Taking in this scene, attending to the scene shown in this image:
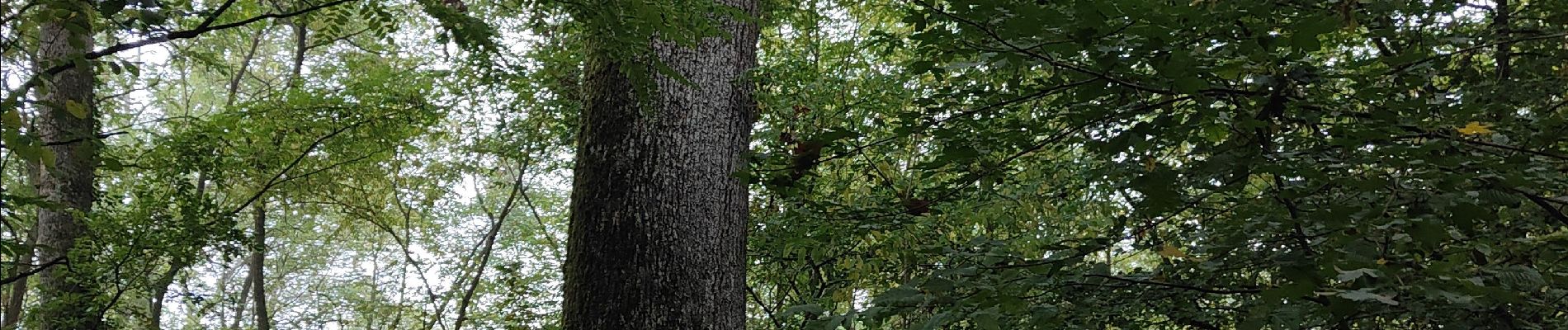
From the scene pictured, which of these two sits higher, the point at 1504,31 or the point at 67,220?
the point at 67,220

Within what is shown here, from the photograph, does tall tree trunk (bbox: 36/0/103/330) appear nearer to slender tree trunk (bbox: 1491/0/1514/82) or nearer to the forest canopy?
the forest canopy

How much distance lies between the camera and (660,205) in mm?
3254

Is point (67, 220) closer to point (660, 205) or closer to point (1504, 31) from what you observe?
point (660, 205)

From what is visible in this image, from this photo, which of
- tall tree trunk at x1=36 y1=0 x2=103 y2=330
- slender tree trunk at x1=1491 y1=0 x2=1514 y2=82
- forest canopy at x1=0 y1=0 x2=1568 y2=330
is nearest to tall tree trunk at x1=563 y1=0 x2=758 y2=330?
forest canopy at x1=0 y1=0 x2=1568 y2=330

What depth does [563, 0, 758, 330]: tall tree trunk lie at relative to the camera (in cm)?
315

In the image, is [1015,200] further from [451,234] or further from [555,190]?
[451,234]

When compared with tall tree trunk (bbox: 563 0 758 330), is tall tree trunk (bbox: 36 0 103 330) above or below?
above

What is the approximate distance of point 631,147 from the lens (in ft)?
10.9

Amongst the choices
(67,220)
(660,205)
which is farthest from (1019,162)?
(67,220)

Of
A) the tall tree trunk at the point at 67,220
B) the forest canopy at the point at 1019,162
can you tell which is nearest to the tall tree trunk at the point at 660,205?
the forest canopy at the point at 1019,162

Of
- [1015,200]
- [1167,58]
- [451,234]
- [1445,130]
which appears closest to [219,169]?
[1015,200]

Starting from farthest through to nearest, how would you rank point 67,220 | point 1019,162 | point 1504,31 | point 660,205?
point 67,220 < point 1019,162 < point 660,205 < point 1504,31

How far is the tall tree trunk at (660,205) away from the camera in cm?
315

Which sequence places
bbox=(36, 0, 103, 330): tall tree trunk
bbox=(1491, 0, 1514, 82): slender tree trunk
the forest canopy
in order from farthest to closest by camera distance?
bbox=(36, 0, 103, 330): tall tree trunk, bbox=(1491, 0, 1514, 82): slender tree trunk, the forest canopy
